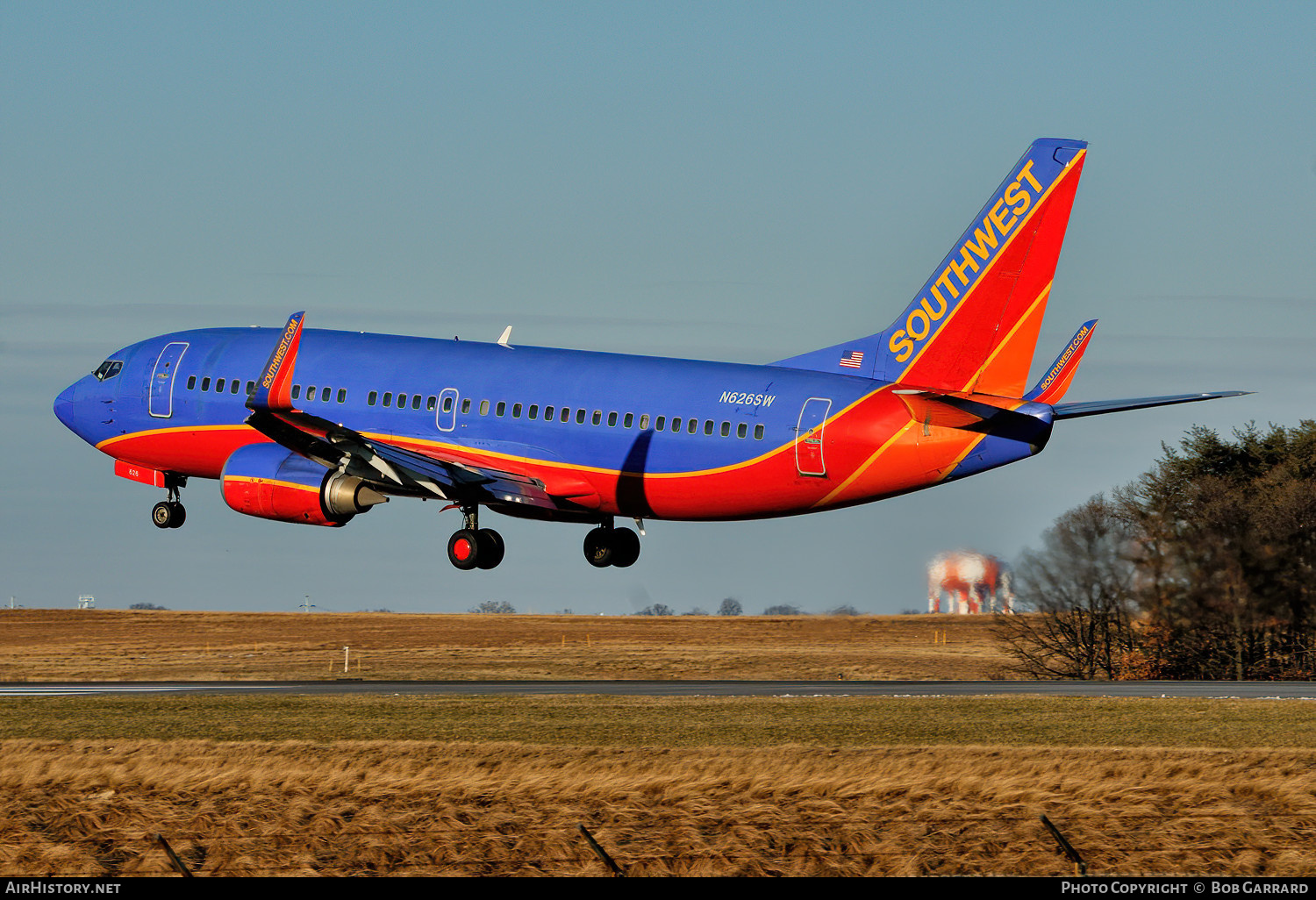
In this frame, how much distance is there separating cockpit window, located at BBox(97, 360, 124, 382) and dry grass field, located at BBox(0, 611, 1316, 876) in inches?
425

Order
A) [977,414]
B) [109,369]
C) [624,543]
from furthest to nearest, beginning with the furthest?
[109,369] → [624,543] → [977,414]

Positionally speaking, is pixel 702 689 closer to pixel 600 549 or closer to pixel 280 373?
pixel 600 549

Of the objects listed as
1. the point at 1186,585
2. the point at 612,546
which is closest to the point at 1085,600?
the point at 1186,585

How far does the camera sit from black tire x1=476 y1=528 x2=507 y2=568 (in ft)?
172

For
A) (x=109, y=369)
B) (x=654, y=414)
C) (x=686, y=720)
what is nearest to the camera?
(x=686, y=720)

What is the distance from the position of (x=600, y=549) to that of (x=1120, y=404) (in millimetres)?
17573

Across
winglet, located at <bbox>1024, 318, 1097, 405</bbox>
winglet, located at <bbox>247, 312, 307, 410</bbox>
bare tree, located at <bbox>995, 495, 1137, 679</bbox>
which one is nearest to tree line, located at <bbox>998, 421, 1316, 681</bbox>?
bare tree, located at <bbox>995, 495, 1137, 679</bbox>

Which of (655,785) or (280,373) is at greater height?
(280,373)

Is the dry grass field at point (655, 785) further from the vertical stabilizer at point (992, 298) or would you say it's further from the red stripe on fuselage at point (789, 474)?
the vertical stabilizer at point (992, 298)

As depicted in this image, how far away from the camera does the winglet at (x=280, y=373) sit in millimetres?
48406

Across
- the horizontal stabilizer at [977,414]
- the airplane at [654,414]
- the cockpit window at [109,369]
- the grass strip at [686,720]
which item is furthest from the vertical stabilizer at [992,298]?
the cockpit window at [109,369]

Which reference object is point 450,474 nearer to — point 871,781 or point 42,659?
point 871,781

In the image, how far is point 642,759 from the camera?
40.8 meters

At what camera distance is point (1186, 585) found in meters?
70.4
